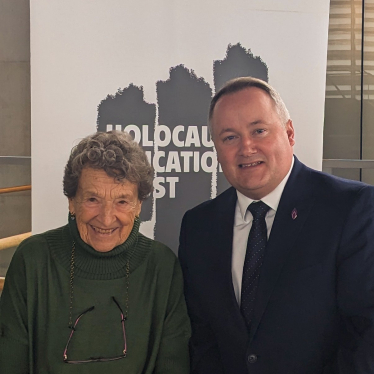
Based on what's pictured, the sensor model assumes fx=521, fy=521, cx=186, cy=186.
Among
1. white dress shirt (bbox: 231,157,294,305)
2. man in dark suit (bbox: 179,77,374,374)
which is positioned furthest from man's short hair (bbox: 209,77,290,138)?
white dress shirt (bbox: 231,157,294,305)

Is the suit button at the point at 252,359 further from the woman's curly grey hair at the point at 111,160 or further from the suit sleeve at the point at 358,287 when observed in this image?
the woman's curly grey hair at the point at 111,160

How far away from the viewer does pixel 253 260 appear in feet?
6.52

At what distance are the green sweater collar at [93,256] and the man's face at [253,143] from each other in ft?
1.51

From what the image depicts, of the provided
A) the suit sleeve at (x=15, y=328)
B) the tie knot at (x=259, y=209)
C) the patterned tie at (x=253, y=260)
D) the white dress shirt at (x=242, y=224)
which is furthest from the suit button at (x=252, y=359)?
the suit sleeve at (x=15, y=328)

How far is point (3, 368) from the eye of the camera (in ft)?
6.27

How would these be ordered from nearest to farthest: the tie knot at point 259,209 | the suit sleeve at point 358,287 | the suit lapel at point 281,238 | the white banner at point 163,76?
the suit sleeve at point 358,287, the suit lapel at point 281,238, the tie knot at point 259,209, the white banner at point 163,76

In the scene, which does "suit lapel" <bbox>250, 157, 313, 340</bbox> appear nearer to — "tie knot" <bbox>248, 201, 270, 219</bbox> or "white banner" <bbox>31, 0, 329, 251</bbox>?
"tie knot" <bbox>248, 201, 270, 219</bbox>

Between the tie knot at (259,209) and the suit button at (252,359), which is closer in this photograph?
the suit button at (252,359)

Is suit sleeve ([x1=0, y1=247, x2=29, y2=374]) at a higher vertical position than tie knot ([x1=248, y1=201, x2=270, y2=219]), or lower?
lower

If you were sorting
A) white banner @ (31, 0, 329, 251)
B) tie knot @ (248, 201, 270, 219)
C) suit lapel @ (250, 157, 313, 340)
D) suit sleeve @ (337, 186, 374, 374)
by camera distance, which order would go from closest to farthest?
1. suit sleeve @ (337, 186, 374, 374)
2. suit lapel @ (250, 157, 313, 340)
3. tie knot @ (248, 201, 270, 219)
4. white banner @ (31, 0, 329, 251)

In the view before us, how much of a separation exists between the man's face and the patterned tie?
0.31 ft

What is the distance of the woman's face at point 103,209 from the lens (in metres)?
1.96

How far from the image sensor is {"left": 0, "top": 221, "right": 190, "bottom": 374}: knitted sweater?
1.93 metres

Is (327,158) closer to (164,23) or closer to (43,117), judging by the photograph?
(164,23)
